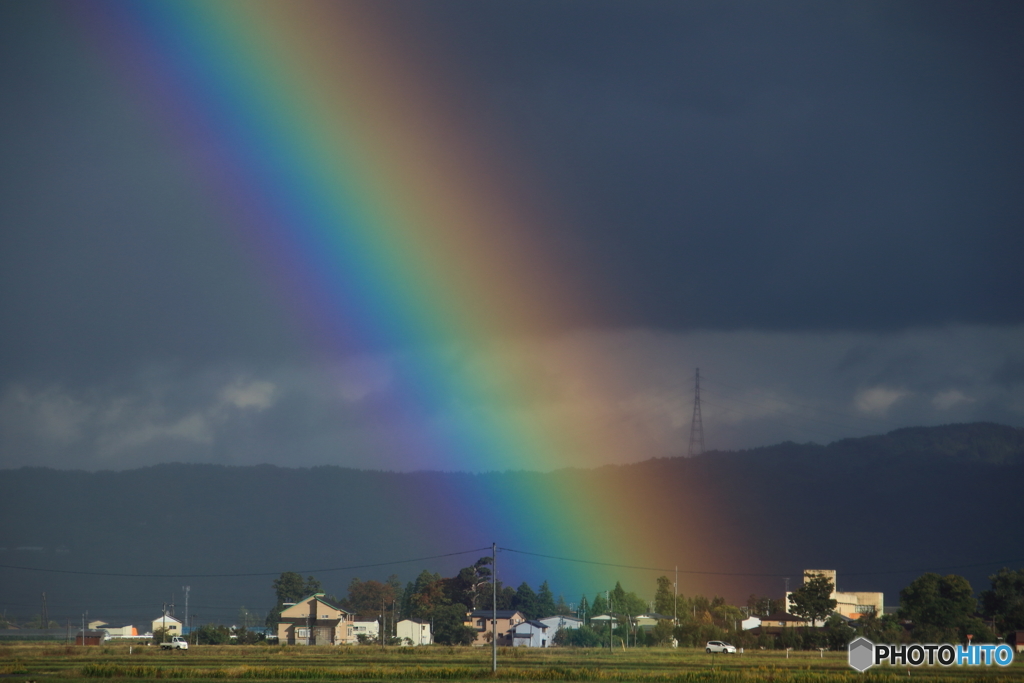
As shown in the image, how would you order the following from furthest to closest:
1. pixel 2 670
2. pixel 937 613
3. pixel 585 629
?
pixel 585 629, pixel 937 613, pixel 2 670

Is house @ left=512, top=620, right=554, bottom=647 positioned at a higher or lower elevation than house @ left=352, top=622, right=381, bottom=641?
higher

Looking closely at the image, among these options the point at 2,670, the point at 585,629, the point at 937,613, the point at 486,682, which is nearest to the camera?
the point at 486,682

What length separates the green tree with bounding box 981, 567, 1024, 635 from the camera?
156125 mm

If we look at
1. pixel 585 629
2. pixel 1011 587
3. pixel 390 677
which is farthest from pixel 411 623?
pixel 390 677

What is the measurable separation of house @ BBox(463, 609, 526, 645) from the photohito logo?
315 ft

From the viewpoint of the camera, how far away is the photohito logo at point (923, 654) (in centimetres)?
5954

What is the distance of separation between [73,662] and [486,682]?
49877 mm

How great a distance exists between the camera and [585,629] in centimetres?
17100

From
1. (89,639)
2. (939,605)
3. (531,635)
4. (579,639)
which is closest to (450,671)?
(579,639)

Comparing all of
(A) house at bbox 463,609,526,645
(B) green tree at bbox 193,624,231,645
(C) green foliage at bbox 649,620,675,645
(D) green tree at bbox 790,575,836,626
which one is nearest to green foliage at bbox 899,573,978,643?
(D) green tree at bbox 790,575,836,626

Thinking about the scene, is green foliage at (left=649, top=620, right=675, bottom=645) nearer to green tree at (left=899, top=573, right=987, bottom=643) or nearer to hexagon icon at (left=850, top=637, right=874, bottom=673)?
green tree at (left=899, top=573, right=987, bottom=643)

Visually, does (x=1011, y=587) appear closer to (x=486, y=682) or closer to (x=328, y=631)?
(x=328, y=631)

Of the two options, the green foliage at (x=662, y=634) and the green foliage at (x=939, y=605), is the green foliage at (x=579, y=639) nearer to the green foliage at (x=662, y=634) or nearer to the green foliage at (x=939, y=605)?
the green foliage at (x=662, y=634)

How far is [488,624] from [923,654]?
13393cm
